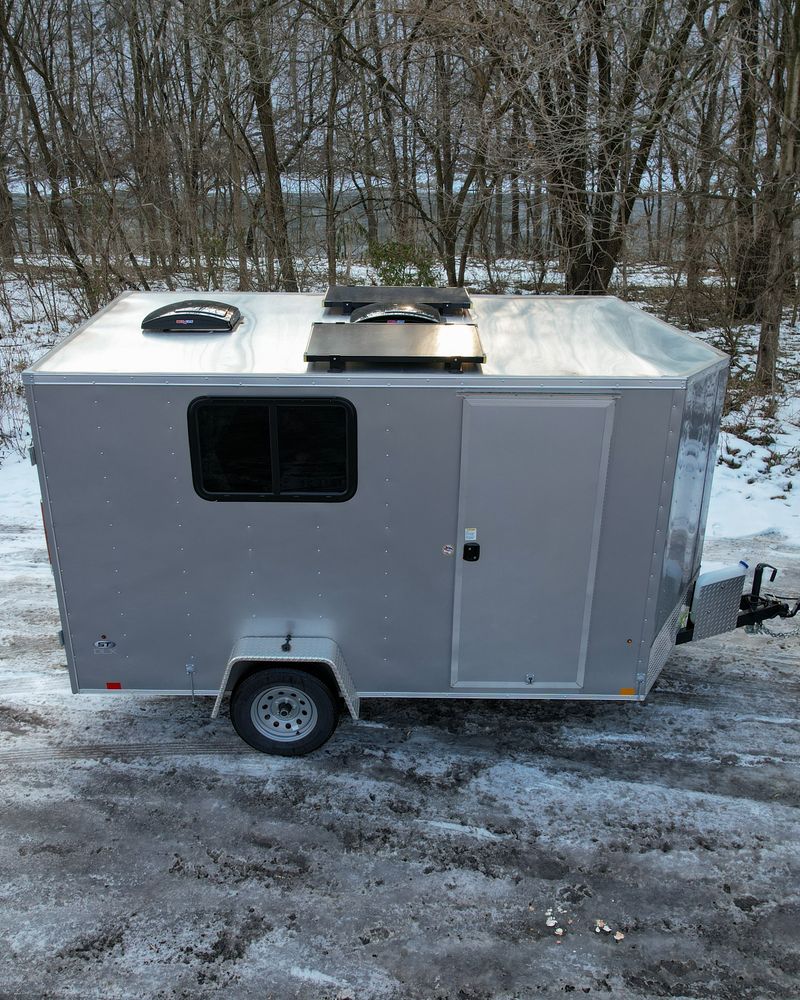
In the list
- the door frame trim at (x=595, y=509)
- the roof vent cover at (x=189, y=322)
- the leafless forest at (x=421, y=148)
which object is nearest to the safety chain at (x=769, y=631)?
the door frame trim at (x=595, y=509)

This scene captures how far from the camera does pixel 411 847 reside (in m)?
4.27

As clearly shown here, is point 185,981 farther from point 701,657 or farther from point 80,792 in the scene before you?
point 701,657

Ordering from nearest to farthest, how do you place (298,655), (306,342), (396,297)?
1. (298,655)
2. (306,342)
3. (396,297)

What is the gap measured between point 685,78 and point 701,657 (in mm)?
8774

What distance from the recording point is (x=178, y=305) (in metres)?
5.30

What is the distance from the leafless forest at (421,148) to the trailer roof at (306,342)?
5639 mm

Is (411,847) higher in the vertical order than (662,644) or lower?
lower

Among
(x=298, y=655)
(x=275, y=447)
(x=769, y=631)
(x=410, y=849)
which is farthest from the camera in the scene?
(x=769, y=631)

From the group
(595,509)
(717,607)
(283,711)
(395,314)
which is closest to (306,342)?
(395,314)

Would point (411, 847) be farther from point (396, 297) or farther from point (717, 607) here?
point (396, 297)

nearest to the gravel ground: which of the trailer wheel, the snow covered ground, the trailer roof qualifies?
the snow covered ground

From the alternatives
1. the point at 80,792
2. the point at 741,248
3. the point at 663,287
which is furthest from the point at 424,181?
the point at 80,792

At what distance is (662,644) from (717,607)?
0.59 m

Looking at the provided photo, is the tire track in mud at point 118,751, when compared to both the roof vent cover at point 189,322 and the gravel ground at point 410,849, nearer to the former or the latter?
the gravel ground at point 410,849
